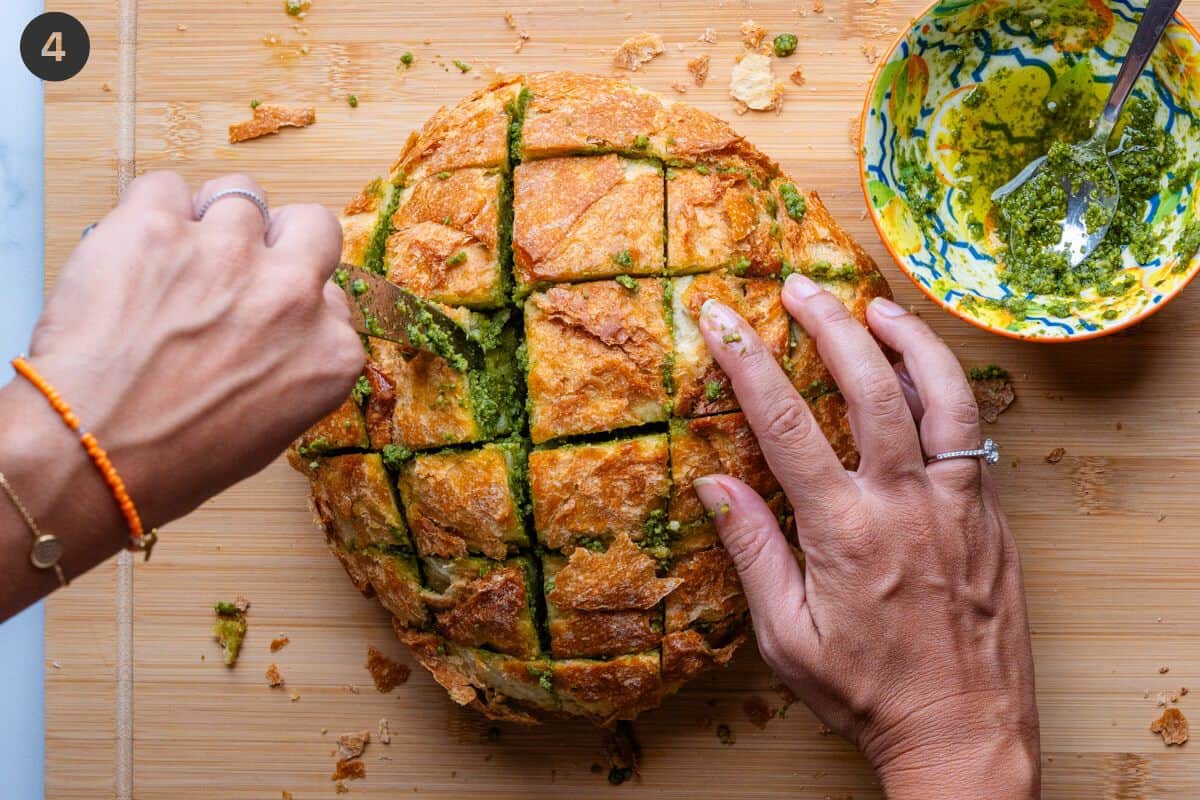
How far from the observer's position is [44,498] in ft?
6.78

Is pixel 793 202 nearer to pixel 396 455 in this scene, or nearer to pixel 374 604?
pixel 396 455

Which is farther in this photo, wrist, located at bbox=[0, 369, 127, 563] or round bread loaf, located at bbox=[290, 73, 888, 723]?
round bread loaf, located at bbox=[290, 73, 888, 723]

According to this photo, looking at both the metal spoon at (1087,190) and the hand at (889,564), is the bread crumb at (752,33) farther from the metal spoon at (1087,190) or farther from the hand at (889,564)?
the hand at (889,564)

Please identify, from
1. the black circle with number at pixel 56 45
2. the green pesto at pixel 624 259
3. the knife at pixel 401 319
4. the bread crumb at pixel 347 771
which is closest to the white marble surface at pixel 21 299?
the black circle with number at pixel 56 45

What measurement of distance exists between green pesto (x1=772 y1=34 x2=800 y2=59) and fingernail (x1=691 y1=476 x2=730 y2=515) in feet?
5.40

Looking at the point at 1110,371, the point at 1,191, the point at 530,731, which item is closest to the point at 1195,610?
the point at 1110,371

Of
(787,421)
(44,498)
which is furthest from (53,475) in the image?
(787,421)

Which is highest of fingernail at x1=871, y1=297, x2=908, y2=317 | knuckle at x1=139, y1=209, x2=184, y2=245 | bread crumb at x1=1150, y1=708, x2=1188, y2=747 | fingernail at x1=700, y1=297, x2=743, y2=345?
knuckle at x1=139, y1=209, x2=184, y2=245

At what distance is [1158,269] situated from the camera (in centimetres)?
348

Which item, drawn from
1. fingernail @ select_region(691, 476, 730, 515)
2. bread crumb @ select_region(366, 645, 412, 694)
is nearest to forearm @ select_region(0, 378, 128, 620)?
fingernail @ select_region(691, 476, 730, 515)

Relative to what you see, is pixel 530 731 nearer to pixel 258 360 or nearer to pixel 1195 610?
pixel 258 360

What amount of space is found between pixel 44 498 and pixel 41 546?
10 centimetres

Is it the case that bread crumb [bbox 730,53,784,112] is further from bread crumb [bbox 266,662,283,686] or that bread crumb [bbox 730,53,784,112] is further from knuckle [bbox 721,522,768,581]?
bread crumb [bbox 266,662,283,686]

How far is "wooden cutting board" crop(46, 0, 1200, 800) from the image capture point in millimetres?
3799
